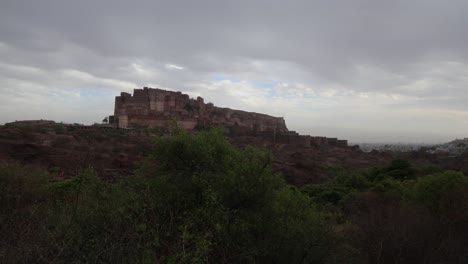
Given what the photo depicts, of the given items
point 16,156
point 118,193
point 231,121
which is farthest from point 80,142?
point 231,121

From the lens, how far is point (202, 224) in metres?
5.27

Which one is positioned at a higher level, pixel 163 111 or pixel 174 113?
pixel 163 111

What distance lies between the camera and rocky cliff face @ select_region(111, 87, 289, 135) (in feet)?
170

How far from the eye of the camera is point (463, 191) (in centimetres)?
978

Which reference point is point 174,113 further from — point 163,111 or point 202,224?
point 202,224

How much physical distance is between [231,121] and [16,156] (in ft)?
180

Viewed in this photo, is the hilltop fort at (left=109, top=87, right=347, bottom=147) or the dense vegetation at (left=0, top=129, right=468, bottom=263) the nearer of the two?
the dense vegetation at (left=0, top=129, right=468, bottom=263)

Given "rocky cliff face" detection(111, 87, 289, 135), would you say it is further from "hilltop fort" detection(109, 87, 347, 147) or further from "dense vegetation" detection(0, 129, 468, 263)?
"dense vegetation" detection(0, 129, 468, 263)

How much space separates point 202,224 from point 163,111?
54340 millimetres

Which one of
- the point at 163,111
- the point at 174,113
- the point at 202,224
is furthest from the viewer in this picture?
the point at 163,111

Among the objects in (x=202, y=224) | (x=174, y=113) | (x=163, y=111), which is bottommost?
(x=202, y=224)

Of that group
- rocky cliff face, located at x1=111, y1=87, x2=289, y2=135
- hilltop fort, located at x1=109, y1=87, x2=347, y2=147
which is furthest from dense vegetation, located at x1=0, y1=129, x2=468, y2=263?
hilltop fort, located at x1=109, y1=87, x2=347, y2=147

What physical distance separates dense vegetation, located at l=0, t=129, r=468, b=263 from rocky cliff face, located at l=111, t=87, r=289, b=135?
126ft

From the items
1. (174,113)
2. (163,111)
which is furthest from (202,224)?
(163,111)
